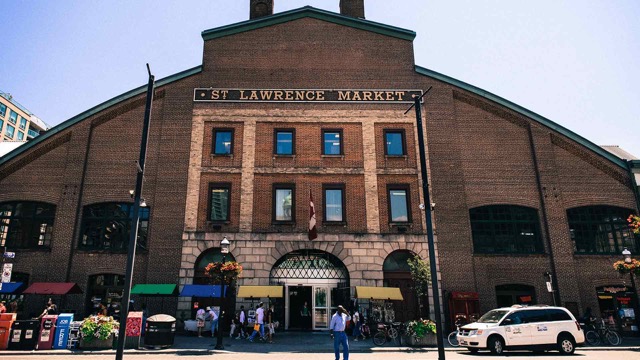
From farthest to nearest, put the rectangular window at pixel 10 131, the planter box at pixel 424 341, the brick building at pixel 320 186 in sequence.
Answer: the rectangular window at pixel 10 131 → the brick building at pixel 320 186 → the planter box at pixel 424 341

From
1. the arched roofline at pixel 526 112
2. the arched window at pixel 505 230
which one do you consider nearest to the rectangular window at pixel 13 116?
the arched roofline at pixel 526 112

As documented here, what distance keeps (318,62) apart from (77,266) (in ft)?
60.9

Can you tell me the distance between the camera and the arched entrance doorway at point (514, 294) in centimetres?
2325

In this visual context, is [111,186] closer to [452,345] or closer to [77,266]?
[77,266]

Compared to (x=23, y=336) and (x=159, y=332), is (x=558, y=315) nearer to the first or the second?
(x=159, y=332)

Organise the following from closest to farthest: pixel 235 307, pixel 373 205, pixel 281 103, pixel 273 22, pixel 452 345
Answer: pixel 452 345, pixel 235 307, pixel 373 205, pixel 281 103, pixel 273 22

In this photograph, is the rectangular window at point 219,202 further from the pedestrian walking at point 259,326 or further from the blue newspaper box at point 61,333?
the blue newspaper box at point 61,333

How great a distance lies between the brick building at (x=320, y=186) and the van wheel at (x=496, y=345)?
6.47 metres

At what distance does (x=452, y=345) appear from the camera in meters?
18.9

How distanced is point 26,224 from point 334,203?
1784 cm

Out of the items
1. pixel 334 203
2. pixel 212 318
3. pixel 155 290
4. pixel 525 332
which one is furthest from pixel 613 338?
pixel 155 290

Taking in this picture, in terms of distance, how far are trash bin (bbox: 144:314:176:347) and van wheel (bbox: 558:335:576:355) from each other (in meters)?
15.6

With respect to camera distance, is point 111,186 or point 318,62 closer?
point 111,186

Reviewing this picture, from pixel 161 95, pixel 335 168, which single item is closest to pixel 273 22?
pixel 161 95
